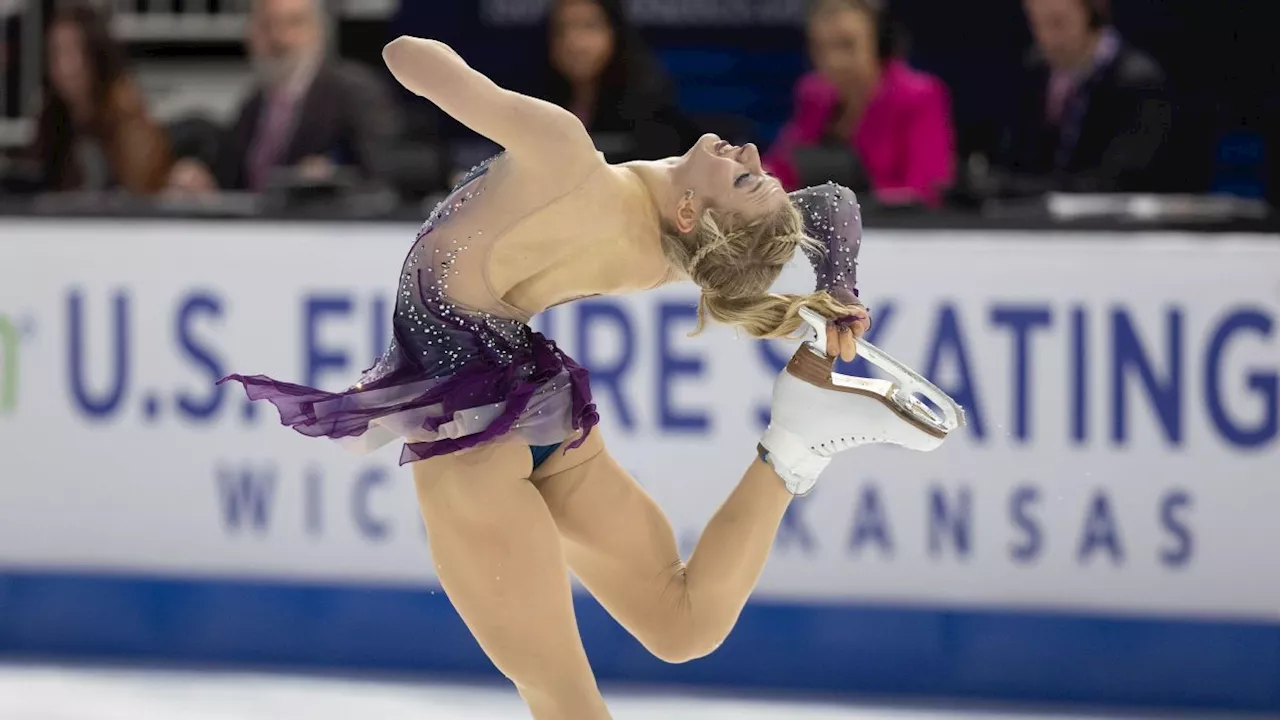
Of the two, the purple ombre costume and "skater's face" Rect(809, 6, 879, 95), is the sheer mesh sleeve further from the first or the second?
"skater's face" Rect(809, 6, 879, 95)

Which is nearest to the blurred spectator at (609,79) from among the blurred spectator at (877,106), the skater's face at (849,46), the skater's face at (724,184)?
the blurred spectator at (877,106)

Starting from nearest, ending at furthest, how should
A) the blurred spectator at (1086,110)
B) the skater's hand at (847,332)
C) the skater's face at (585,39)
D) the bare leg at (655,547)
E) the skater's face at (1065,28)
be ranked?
the skater's hand at (847,332)
the bare leg at (655,547)
the blurred spectator at (1086,110)
the skater's face at (1065,28)
the skater's face at (585,39)

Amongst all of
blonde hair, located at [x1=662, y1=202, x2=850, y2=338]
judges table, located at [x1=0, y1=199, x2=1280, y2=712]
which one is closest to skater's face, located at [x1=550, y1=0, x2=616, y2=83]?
judges table, located at [x1=0, y1=199, x2=1280, y2=712]

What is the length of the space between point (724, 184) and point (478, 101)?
0.42m

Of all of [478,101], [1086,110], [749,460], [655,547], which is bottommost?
[749,460]

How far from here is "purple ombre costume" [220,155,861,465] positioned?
293 centimetres

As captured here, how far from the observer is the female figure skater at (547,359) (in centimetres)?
286

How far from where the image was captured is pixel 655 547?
10.4ft

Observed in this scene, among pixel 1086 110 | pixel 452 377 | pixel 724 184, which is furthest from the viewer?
pixel 1086 110

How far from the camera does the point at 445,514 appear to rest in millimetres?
2926

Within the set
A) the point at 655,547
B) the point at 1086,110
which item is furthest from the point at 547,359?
the point at 1086,110

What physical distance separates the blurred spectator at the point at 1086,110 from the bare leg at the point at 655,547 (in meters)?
2.15

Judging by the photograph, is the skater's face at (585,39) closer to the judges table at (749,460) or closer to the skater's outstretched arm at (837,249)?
the judges table at (749,460)

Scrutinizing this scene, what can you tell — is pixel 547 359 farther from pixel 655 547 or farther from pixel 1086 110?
pixel 1086 110
